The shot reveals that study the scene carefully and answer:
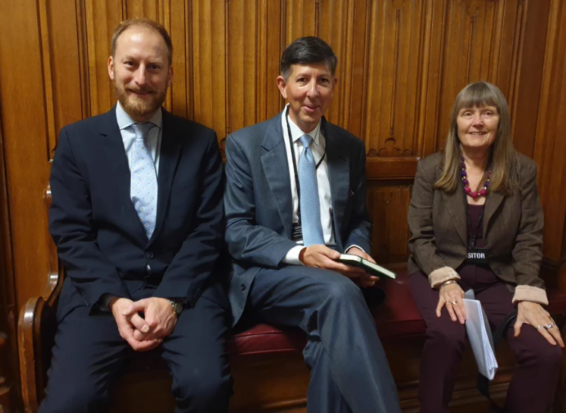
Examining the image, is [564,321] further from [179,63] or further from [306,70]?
[179,63]

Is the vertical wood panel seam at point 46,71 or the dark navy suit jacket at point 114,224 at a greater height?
the vertical wood panel seam at point 46,71

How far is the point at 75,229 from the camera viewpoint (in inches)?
68.4

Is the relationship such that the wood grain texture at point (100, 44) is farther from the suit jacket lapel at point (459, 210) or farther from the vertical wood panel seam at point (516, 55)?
the vertical wood panel seam at point (516, 55)

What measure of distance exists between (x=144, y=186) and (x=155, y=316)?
0.49 metres

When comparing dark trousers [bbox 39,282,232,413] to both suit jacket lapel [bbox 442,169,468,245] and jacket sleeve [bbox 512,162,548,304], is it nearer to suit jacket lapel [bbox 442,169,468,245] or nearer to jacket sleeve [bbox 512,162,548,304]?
suit jacket lapel [bbox 442,169,468,245]

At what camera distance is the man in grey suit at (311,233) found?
153cm

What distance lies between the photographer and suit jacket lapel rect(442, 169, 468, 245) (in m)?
2.05

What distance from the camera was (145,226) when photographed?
180cm

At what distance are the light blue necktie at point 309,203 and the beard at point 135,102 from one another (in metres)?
0.61

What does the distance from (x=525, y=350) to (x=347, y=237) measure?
80 cm

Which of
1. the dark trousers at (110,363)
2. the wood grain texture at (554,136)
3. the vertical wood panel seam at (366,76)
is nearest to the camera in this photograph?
the dark trousers at (110,363)

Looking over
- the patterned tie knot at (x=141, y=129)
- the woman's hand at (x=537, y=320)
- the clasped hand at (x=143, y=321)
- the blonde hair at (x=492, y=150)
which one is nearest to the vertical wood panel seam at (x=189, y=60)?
the patterned tie knot at (x=141, y=129)

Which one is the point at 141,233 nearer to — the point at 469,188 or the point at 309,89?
the point at 309,89

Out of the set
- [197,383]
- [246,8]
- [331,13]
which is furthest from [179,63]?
[197,383]
